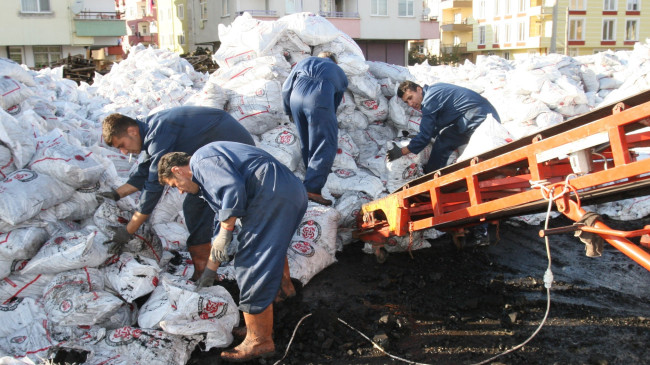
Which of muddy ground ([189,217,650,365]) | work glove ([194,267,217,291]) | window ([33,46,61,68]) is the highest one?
window ([33,46,61,68])

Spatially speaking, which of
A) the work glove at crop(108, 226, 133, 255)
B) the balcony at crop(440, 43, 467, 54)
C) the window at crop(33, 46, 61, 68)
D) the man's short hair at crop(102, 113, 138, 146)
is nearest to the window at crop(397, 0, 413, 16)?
the balcony at crop(440, 43, 467, 54)

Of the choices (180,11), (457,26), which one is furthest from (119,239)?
(457,26)

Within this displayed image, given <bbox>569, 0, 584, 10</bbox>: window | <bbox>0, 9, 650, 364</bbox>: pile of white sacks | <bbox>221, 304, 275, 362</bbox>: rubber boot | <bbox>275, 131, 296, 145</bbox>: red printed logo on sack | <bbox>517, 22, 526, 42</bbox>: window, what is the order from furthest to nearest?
<bbox>517, 22, 526, 42</bbox>: window < <bbox>569, 0, 584, 10</bbox>: window < <bbox>275, 131, 296, 145</bbox>: red printed logo on sack < <bbox>0, 9, 650, 364</bbox>: pile of white sacks < <bbox>221, 304, 275, 362</bbox>: rubber boot

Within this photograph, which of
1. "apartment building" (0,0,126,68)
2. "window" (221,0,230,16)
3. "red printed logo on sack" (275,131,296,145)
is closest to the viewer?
"red printed logo on sack" (275,131,296,145)

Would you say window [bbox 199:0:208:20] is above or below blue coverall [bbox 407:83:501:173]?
above

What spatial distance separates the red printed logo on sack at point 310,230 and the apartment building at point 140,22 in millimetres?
44254

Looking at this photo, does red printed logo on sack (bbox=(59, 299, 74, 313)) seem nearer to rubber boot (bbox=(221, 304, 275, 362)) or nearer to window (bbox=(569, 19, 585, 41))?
rubber boot (bbox=(221, 304, 275, 362))

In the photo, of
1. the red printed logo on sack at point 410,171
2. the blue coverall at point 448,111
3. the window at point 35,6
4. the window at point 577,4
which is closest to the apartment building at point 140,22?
the window at point 35,6

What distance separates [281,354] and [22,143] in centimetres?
245

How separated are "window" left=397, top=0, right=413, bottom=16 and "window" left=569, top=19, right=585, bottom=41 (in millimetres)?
14750

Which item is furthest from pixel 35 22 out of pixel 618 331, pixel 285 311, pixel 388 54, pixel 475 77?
pixel 618 331

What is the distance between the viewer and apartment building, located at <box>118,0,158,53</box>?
153ft

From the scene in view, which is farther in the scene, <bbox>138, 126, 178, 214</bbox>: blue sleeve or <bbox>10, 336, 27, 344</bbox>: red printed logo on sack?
<bbox>138, 126, 178, 214</bbox>: blue sleeve

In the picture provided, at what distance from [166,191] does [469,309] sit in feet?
8.18
